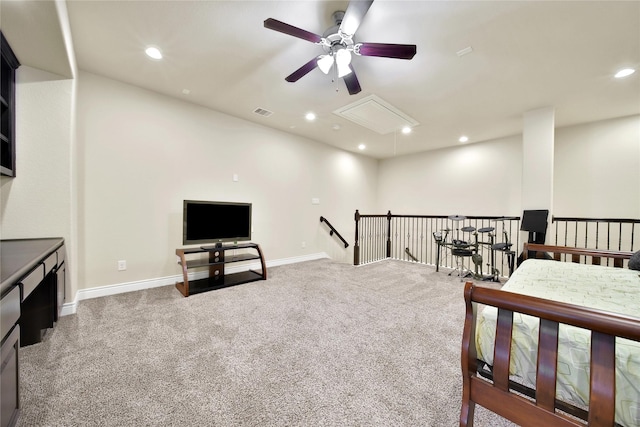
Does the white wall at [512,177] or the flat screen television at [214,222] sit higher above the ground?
the white wall at [512,177]

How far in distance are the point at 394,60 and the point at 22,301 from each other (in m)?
3.19

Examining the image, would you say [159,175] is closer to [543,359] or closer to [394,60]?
[394,60]

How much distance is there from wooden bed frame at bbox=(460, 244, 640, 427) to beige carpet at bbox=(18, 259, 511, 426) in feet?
1.21

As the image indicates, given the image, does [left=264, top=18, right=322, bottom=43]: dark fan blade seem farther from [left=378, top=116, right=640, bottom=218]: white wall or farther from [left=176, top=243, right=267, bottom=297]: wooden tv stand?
[left=378, top=116, right=640, bottom=218]: white wall

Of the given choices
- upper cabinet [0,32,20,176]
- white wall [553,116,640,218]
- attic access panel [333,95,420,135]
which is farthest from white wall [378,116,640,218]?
upper cabinet [0,32,20,176]

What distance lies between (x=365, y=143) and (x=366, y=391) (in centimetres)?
486

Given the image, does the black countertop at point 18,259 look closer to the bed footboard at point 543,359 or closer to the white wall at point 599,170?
A: the bed footboard at point 543,359

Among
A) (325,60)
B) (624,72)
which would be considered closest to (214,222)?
(325,60)

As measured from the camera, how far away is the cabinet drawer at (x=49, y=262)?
5.01ft

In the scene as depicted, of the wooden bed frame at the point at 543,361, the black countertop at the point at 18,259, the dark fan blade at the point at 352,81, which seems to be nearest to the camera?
the wooden bed frame at the point at 543,361

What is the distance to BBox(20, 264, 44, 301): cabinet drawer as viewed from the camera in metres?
1.12

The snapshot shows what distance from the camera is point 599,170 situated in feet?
12.7

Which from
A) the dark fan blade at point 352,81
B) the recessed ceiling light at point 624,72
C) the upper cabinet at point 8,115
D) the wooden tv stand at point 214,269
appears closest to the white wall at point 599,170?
the recessed ceiling light at point 624,72

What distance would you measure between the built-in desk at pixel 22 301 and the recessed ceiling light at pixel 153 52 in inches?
76.7
